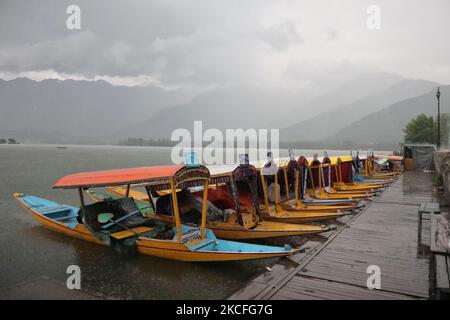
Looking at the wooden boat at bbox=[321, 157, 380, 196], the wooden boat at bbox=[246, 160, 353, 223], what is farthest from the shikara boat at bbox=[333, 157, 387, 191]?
the wooden boat at bbox=[246, 160, 353, 223]

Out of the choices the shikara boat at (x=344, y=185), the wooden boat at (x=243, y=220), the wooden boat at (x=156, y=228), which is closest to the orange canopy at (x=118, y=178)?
the wooden boat at (x=156, y=228)

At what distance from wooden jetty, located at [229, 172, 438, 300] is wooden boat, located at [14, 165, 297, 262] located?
90 centimetres

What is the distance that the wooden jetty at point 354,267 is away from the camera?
629cm

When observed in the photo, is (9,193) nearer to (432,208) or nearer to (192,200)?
(192,200)

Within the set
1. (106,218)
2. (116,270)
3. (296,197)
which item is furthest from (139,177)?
(296,197)

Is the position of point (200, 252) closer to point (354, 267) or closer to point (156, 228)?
point (156, 228)

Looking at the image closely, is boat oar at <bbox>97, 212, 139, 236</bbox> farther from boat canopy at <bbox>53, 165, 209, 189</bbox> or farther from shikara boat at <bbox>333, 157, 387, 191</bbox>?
shikara boat at <bbox>333, 157, 387, 191</bbox>

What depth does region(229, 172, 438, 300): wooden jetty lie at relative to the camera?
6289 mm

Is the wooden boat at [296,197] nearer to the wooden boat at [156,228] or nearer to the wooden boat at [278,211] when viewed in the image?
the wooden boat at [278,211]

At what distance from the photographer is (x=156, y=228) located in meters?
11.2
